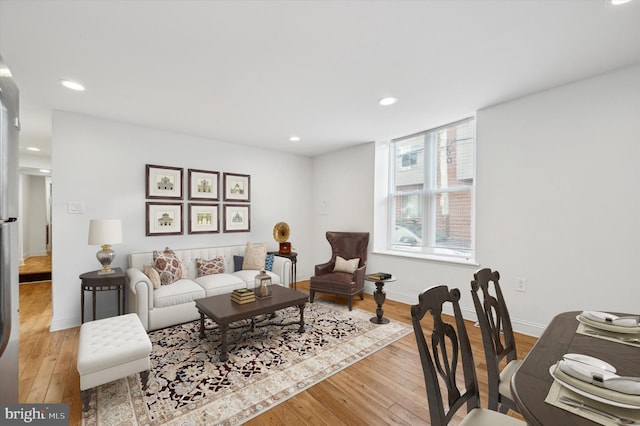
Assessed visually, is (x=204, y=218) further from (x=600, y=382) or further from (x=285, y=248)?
(x=600, y=382)

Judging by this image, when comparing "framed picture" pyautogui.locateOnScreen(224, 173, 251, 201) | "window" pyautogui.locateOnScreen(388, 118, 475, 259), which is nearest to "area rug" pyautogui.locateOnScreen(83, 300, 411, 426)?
"window" pyautogui.locateOnScreen(388, 118, 475, 259)

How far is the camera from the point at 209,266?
3955 mm

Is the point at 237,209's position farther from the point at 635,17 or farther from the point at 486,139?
the point at 635,17

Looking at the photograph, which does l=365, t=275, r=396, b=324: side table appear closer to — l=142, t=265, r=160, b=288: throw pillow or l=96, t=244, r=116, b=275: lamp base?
l=142, t=265, r=160, b=288: throw pillow

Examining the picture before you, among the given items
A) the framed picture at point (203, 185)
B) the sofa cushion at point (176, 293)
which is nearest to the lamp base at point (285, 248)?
the framed picture at point (203, 185)

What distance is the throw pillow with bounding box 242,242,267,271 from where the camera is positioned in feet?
13.9

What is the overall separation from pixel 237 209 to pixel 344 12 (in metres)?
3.58

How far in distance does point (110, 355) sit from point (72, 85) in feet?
8.12

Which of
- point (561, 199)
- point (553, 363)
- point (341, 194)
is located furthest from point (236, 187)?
point (553, 363)

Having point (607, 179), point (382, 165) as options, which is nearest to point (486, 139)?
point (607, 179)

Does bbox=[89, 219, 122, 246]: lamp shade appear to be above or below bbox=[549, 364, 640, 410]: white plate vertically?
above

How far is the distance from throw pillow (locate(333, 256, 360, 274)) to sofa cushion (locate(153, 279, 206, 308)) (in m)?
1.97

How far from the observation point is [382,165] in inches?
185

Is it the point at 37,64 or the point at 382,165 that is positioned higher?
the point at 37,64
